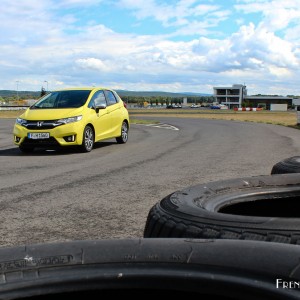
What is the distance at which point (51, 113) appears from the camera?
11.6 meters

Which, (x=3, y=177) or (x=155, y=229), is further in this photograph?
(x=3, y=177)

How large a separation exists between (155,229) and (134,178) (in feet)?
15.3

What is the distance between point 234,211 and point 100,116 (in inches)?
356

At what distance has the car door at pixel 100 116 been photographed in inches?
485

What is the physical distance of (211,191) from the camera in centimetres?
380

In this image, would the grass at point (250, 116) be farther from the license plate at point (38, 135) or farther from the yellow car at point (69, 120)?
the license plate at point (38, 135)

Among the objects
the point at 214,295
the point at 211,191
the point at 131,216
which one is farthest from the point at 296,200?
the point at 214,295

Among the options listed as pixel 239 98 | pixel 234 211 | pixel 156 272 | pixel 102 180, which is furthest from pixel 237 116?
pixel 239 98

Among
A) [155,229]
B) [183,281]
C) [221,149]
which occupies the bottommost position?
[221,149]

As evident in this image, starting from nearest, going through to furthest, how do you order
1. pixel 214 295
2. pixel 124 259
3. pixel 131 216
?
pixel 214 295 < pixel 124 259 < pixel 131 216

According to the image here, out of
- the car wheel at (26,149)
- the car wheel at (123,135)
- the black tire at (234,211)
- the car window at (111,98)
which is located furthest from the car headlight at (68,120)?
the black tire at (234,211)

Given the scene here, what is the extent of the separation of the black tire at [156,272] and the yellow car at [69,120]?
9605 mm

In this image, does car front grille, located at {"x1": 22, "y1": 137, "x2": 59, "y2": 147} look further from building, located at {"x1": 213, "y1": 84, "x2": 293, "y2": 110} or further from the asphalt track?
building, located at {"x1": 213, "y1": 84, "x2": 293, "y2": 110}

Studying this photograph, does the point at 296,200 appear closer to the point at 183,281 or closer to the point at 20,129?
the point at 183,281
